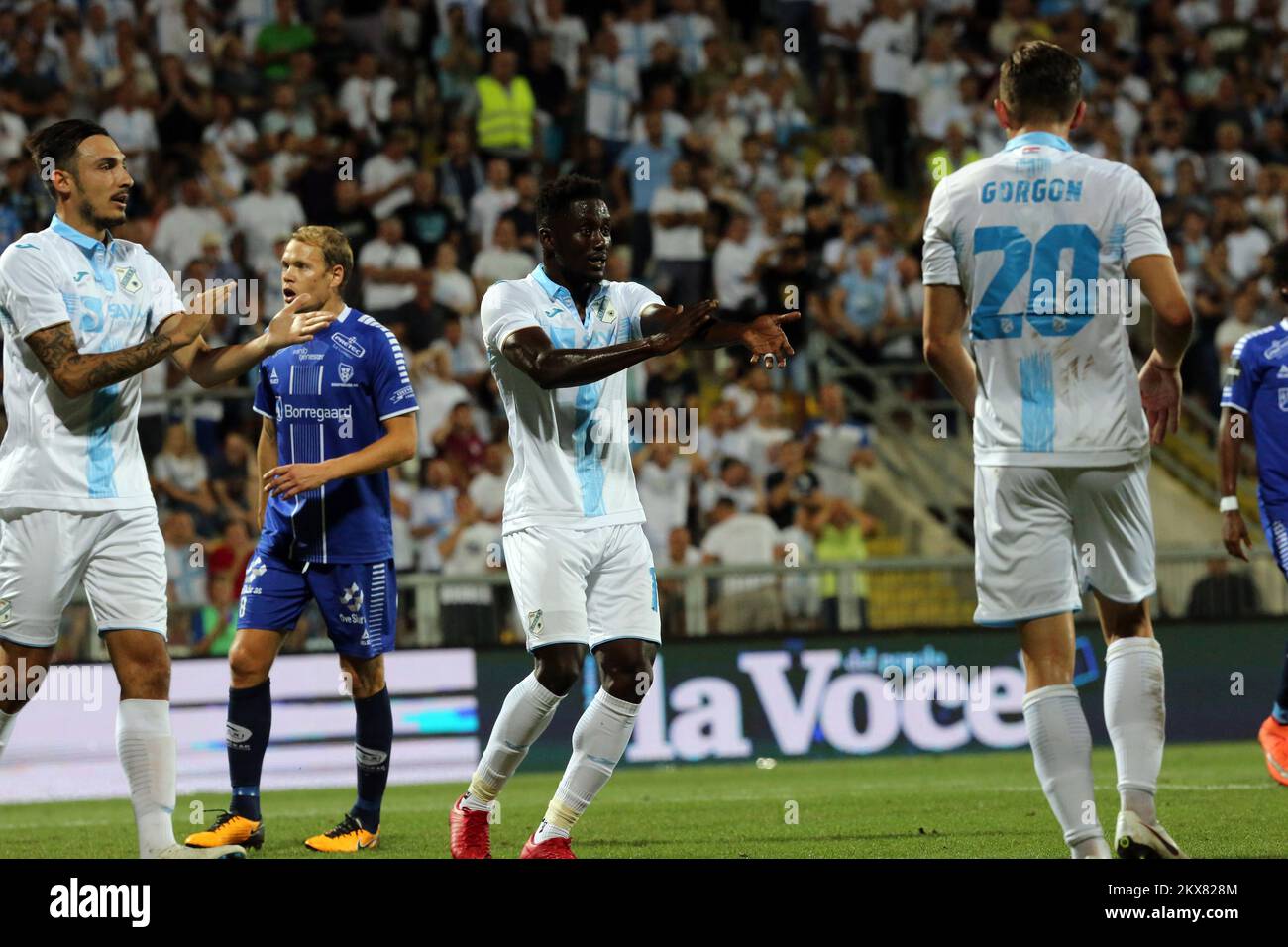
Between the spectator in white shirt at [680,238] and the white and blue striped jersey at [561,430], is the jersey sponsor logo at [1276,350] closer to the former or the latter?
the white and blue striped jersey at [561,430]

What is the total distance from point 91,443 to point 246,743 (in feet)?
6.46

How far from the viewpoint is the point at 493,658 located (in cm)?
1255

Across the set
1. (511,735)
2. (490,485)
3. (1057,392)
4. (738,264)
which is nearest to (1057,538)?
(1057,392)

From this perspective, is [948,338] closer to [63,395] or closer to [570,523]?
[570,523]

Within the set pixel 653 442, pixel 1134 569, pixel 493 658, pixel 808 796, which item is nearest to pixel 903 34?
pixel 653 442

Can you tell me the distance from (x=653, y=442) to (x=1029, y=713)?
8773 mm

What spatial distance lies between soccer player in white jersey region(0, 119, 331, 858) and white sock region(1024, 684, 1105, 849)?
2.83 metres

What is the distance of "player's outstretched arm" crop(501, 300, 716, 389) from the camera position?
6301mm

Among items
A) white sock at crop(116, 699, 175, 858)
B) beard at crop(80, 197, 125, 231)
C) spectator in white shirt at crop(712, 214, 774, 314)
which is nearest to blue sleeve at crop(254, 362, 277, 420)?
beard at crop(80, 197, 125, 231)

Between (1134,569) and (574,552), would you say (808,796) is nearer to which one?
(574,552)

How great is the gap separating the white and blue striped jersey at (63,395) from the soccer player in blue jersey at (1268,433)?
19.1 ft

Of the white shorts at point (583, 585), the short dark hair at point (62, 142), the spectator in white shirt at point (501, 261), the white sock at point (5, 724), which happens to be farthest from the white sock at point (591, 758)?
the spectator in white shirt at point (501, 261)

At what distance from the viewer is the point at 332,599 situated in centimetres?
797

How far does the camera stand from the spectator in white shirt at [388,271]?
15555mm
